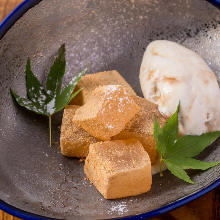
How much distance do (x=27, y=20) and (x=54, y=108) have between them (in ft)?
1.19

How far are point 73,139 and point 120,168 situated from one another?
22cm

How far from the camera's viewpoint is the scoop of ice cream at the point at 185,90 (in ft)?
4.32

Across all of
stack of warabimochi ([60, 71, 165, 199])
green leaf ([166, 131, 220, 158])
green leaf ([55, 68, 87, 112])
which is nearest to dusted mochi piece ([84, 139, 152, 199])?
stack of warabimochi ([60, 71, 165, 199])

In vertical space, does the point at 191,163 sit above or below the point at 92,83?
below

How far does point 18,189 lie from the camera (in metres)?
1.18

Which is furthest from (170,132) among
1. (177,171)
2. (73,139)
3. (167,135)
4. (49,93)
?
(49,93)

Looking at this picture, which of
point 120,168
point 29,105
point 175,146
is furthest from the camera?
point 29,105

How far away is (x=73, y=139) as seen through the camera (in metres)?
1.28

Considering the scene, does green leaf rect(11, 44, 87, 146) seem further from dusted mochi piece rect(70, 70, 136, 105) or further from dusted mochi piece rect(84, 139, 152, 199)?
dusted mochi piece rect(84, 139, 152, 199)

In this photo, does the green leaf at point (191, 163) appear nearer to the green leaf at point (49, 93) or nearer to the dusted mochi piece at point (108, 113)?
the dusted mochi piece at point (108, 113)

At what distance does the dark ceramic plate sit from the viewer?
1152 millimetres

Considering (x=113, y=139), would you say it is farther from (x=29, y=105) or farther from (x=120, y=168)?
(x=29, y=105)

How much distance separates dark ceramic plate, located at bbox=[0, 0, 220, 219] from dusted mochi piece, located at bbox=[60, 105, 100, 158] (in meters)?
0.05

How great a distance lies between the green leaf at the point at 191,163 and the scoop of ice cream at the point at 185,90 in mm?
133
